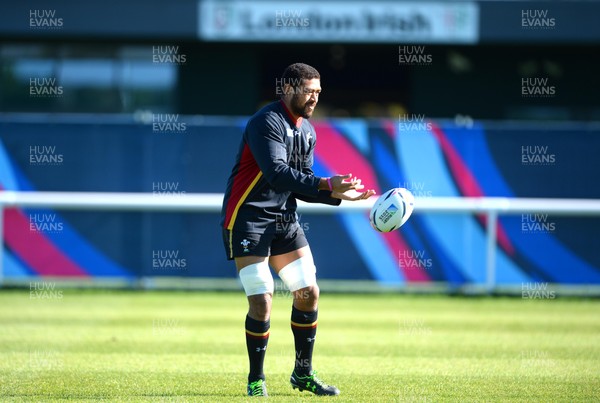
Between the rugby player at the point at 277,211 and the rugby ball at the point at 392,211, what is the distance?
10.8 inches

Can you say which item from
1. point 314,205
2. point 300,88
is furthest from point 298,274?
point 314,205

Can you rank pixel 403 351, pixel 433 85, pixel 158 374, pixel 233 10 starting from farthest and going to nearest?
→ pixel 433 85 → pixel 233 10 → pixel 403 351 → pixel 158 374

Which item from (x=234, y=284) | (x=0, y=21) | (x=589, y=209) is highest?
(x=0, y=21)

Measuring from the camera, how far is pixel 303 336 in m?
8.12

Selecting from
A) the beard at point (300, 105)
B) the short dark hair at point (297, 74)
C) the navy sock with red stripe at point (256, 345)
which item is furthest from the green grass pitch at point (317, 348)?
the short dark hair at point (297, 74)

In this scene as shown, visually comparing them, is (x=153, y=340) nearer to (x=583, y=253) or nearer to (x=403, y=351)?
(x=403, y=351)

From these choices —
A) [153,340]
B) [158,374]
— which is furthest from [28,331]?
[158,374]

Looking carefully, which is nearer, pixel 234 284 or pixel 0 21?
pixel 234 284

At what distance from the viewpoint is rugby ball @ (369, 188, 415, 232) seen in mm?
8109

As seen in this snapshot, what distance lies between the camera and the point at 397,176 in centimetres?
1603

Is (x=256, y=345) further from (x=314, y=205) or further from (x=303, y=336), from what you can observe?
(x=314, y=205)

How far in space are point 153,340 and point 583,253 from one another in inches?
306

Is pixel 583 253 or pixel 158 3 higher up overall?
pixel 158 3

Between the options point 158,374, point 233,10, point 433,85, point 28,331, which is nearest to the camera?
point 158,374
